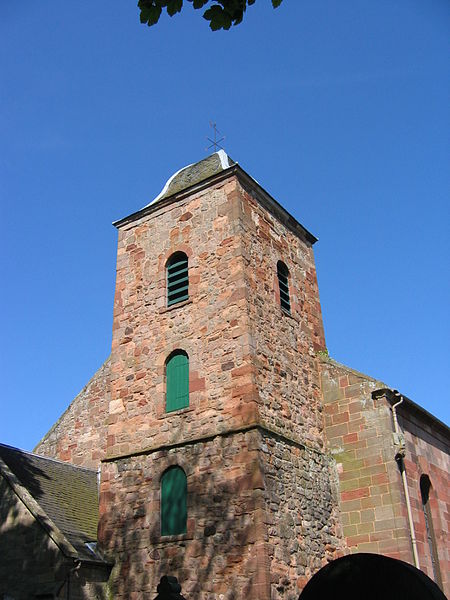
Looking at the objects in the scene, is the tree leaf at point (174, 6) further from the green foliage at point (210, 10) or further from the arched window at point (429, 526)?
the arched window at point (429, 526)

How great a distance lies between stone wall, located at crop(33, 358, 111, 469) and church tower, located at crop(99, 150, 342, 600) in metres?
2.81

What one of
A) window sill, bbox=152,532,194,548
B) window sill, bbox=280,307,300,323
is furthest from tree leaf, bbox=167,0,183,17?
window sill, bbox=280,307,300,323

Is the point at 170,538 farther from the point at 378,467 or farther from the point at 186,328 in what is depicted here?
the point at 378,467

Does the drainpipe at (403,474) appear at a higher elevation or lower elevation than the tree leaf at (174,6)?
lower

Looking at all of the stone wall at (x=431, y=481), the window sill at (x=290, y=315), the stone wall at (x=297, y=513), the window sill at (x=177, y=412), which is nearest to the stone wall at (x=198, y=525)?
the stone wall at (x=297, y=513)

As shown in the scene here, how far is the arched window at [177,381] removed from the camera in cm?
1371

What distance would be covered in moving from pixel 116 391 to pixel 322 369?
17.2ft

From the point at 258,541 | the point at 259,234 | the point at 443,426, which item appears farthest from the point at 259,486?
the point at 443,426

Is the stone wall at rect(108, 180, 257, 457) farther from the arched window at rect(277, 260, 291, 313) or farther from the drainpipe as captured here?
the drainpipe

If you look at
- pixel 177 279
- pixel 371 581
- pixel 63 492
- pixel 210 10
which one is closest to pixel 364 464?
pixel 177 279

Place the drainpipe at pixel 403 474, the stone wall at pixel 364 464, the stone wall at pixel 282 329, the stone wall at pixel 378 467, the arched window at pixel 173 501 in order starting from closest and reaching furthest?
1. the arched window at pixel 173 501
2. the drainpipe at pixel 403 474
3. the stone wall at pixel 364 464
4. the stone wall at pixel 378 467
5. the stone wall at pixel 282 329

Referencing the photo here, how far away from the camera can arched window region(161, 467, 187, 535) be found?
41.0ft

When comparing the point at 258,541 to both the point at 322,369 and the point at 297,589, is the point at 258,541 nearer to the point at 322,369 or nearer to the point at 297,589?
the point at 297,589

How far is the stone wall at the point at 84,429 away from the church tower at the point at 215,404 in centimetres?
281
